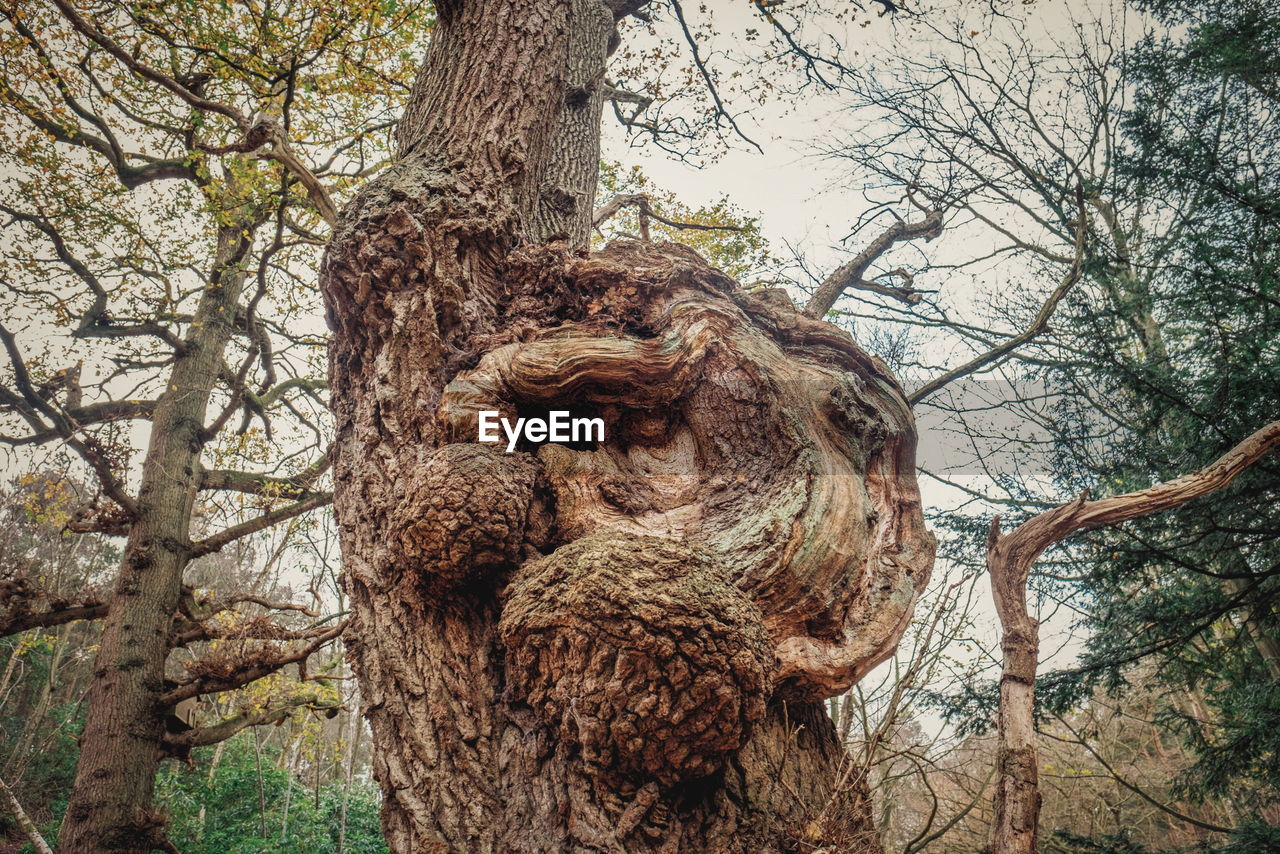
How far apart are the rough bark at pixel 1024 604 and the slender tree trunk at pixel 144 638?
5117mm

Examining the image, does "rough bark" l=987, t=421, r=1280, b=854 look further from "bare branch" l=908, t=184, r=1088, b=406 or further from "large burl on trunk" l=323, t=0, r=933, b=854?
"bare branch" l=908, t=184, r=1088, b=406

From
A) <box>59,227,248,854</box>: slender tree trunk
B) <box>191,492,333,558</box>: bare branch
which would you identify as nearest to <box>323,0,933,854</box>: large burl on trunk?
<box>191,492,333,558</box>: bare branch

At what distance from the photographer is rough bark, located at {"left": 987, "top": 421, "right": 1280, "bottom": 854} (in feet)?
6.84

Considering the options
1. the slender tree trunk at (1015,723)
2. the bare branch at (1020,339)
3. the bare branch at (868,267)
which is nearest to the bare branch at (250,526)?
the bare branch at (868,267)

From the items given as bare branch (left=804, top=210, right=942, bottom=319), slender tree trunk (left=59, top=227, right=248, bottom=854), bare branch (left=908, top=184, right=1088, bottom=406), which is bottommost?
slender tree trunk (left=59, top=227, right=248, bottom=854)

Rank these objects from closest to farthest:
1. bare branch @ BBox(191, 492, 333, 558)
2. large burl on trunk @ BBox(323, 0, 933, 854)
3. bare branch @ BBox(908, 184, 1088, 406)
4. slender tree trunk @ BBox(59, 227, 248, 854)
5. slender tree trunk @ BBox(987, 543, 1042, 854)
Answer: large burl on trunk @ BBox(323, 0, 933, 854) < slender tree trunk @ BBox(987, 543, 1042, 854) < bare branch @ BBox(908, 184, 1088, 406) < slender tree trunk @ BBox(59, 227, 248, 854) < bare branch @ BBox(191, 492, 333, 558)

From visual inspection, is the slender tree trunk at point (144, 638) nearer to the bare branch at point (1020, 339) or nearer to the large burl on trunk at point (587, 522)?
the large burl on trunk at point (587, 522)

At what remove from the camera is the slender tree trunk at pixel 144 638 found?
4.05 meters

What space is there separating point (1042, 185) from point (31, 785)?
19.6 metres

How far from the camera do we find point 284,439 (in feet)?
23.2

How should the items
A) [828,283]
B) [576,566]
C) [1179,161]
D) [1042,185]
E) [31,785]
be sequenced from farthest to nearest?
1. [31,785]
2. [1042,185]
3. [1179,161]
4. [828,283]
5. [576,566]

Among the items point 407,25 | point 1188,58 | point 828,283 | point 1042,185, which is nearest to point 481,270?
point 828,283

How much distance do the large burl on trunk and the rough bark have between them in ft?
1.95

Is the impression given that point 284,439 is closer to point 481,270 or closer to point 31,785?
point 481,270
